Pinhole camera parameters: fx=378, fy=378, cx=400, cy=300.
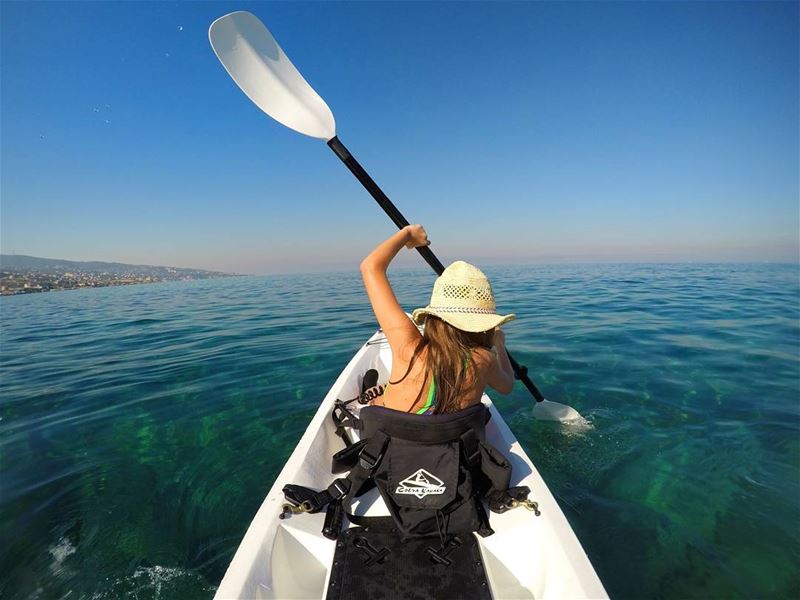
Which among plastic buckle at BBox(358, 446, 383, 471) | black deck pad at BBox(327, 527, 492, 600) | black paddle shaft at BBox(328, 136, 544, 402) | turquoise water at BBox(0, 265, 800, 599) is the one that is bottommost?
turquoise water at BBox(0, 265, 800, 599)

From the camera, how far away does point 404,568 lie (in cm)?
209

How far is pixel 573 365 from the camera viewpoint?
24.4 ft

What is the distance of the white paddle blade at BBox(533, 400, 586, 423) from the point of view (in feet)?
16.7

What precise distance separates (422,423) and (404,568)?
81 cm

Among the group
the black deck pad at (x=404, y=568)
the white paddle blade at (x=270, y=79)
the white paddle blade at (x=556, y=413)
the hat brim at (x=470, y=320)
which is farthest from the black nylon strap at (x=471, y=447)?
the white paddle blade at (x=270, y=79)

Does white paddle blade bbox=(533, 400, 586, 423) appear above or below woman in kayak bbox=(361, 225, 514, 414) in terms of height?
below

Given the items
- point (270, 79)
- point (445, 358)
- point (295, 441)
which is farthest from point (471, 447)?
point (270, 79)

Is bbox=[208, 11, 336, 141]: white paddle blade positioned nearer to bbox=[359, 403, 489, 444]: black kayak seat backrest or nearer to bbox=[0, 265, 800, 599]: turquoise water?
bbox=[359, 403, 489, 444]: black kayak seat backrest

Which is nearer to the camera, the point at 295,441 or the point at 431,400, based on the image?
the point at 431,400

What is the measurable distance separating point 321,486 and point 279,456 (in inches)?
72.3

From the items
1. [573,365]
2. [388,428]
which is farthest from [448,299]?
[573,365]

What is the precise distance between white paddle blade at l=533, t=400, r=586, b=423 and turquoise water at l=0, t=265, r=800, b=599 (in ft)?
0.45

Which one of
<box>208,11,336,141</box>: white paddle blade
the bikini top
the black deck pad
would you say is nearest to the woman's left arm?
the bikini top

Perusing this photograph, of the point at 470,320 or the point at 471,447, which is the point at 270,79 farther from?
the point at 471,447
